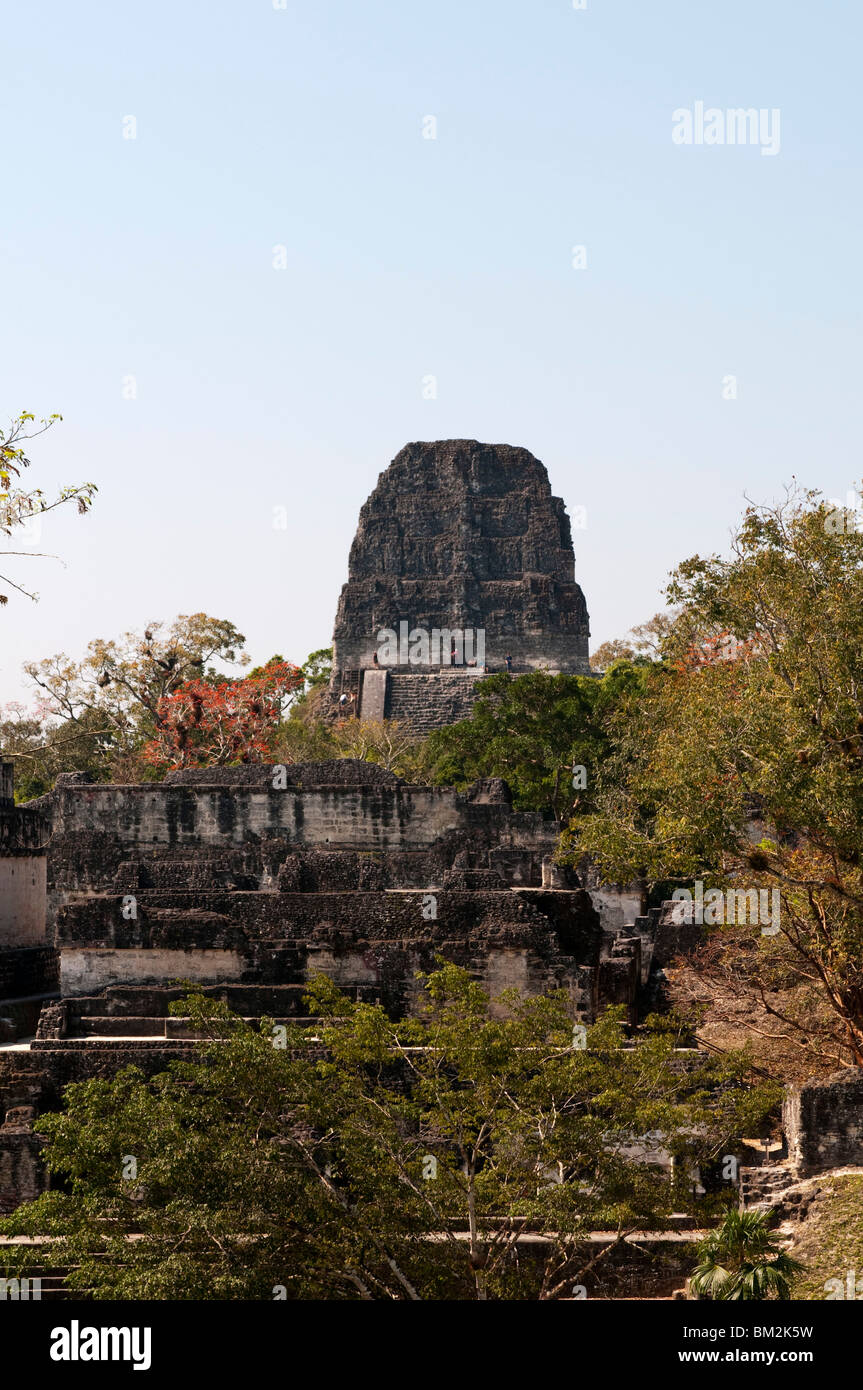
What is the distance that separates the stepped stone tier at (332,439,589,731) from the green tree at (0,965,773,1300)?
40267 mm

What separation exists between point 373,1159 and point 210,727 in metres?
23.8

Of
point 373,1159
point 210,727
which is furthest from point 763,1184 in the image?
point 210,727

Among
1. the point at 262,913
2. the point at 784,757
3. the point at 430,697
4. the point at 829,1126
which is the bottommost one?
the point at 829,1126

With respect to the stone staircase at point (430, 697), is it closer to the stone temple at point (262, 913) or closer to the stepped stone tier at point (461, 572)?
the stepped stone tier at point (461, 572)

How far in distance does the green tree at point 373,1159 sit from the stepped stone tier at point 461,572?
1585 inches

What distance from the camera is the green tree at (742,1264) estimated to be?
11734 millimetres

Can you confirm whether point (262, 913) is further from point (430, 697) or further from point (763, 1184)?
point (430, 697)

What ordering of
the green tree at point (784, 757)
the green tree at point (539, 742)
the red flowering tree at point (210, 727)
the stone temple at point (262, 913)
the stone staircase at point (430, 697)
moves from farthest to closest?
1. the stone staircase at point (430, 697)
2. the red flowering tree at point (210, 727)
3. the green tree at point (539, 742)
4. the stone temple at point (262, 913)
5. the green tree at point (784, 757)

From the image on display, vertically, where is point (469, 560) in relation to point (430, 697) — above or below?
above

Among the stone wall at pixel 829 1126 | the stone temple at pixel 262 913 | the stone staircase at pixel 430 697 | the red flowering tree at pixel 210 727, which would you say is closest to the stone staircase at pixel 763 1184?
the stone wall at pixel 829 1126

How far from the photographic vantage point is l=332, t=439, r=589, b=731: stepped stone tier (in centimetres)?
5675

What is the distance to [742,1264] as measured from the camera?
12.2m

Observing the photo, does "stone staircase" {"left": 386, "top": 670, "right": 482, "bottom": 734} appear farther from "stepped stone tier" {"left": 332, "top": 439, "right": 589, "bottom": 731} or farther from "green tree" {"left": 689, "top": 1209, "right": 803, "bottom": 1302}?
"green tree" {"left": 689, "top": 1209, "right": 803, "bottom": 1302}

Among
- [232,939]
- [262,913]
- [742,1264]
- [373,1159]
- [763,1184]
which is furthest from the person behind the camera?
[262,913]
